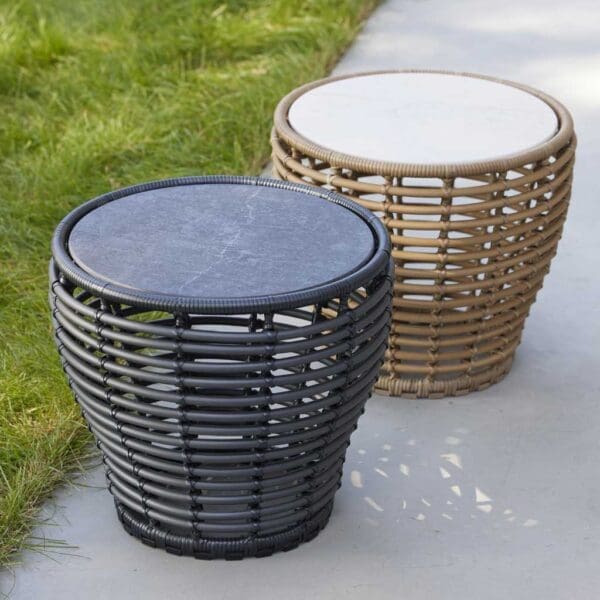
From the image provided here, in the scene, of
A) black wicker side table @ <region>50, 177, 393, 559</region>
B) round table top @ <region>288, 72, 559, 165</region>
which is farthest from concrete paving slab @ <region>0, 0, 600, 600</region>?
round table top @ <region>288, 72, 559, 165</region>

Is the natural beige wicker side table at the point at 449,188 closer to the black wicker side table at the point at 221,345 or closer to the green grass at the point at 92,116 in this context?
the black wicker side table at the point at 221,345

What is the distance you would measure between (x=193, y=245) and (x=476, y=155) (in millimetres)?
730

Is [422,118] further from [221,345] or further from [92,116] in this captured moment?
[92,116]

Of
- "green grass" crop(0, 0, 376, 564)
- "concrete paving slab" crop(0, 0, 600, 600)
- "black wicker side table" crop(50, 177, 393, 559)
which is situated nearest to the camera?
"black wicker side table" crop(50, 177, 393, 559)

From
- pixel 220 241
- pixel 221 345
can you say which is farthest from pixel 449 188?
pixel 221 345

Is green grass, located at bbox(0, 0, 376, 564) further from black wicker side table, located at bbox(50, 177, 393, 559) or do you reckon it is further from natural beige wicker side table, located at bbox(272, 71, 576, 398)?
natural beige wicker side table, located at bbox(272, 71, 576, 398)

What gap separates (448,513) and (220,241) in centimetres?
74

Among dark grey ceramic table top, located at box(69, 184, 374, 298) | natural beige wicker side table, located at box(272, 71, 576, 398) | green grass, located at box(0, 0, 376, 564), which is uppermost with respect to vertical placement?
dark grey ceramic table top, located at box(69, 184, 374, 298)

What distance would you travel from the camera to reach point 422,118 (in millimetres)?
2545

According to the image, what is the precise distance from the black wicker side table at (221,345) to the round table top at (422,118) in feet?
1.15

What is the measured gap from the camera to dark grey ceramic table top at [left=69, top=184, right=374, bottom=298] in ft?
5.90

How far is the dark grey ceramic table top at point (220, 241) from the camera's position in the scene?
180 centimetres

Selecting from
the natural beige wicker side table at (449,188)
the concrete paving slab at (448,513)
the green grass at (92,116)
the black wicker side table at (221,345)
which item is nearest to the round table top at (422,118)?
the natural beige wicker side table at (449,188)

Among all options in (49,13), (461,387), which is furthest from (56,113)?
(461,387)
